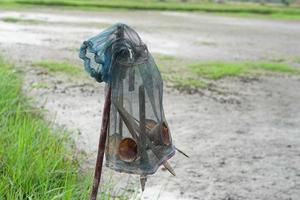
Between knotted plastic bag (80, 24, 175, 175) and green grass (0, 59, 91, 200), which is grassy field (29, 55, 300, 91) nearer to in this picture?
green grass (0, 59, 91, 200)

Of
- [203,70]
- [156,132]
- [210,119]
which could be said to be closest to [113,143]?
[156,132]

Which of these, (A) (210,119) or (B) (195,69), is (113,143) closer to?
(A) (210,119)

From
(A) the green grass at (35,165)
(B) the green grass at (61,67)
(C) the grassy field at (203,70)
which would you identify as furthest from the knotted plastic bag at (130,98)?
(B) the green grass at (61,67)

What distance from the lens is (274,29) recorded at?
20.2m

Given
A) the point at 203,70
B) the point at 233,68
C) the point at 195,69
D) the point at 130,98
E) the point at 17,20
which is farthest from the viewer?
the point at 17,20

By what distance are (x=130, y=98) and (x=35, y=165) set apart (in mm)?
1251

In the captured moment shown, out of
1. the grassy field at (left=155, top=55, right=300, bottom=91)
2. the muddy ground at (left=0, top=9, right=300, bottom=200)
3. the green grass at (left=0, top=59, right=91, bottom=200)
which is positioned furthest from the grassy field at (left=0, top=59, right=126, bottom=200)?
the grassy field at (left=155, top=55, right=300, bottom=91)

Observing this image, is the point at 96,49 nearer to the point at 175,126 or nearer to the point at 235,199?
the point at 235,199

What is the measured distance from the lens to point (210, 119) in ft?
22.8

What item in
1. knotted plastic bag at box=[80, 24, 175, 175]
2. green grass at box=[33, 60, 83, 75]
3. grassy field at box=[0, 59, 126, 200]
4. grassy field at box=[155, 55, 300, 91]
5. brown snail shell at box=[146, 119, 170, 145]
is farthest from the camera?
green grass at box=[33, 60, 83, 75]

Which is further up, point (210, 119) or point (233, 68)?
point (210, 119)

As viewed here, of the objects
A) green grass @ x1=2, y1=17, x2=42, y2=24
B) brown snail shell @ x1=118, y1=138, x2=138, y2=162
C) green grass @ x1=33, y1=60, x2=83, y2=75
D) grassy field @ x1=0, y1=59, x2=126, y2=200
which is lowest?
green grass @ x1=2, y1=17, x2=42, y2=24

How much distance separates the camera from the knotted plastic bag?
99.0 inches

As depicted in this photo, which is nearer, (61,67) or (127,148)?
(127,148)
